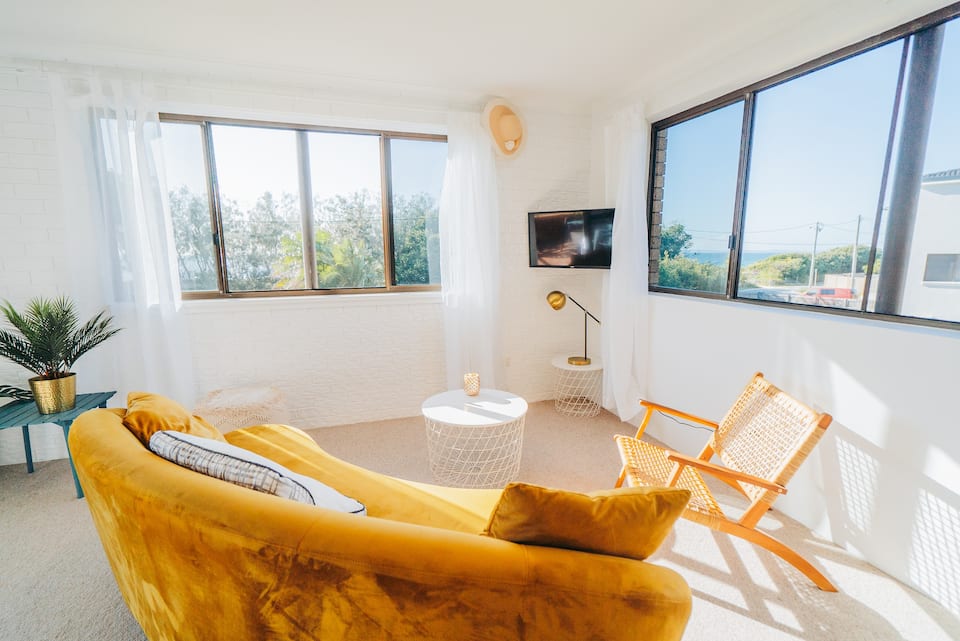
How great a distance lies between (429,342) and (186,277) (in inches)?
73.2

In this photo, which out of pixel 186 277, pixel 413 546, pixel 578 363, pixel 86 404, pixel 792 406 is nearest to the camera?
pixel 413 546

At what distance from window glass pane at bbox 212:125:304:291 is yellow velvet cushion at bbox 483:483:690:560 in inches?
115

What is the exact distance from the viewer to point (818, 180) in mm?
2082

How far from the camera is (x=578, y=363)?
11.0 ft

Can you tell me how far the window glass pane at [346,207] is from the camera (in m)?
3.24

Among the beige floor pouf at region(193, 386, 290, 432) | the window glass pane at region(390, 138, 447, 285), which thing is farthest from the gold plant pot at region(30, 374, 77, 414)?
the window glass pane at region(390, 138, 447, 285)

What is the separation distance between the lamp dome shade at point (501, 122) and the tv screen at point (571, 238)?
2.04 feet

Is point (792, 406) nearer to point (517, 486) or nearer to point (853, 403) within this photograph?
point (853, 403)

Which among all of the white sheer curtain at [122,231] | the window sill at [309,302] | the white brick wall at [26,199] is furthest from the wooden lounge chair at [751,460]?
the white brick wall at [26,199]

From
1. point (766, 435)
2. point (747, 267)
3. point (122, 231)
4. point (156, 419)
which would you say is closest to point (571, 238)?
point (747, 267)

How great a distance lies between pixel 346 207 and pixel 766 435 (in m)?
3.12

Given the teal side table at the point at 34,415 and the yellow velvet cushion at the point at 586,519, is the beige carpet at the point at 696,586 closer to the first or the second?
the teal side table at the point at 34,415

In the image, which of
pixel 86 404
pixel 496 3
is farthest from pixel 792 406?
pixel 86 404

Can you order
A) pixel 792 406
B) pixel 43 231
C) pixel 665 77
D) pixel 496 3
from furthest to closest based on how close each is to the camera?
pixel 665 77
pixel 43 231
pixel 496 3
pixel 792 406
